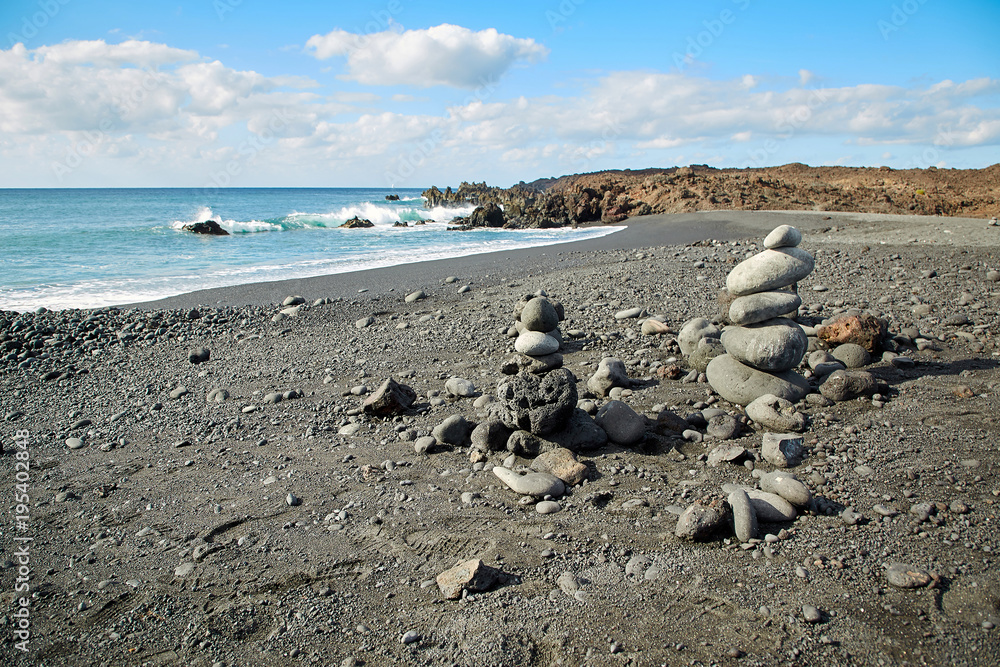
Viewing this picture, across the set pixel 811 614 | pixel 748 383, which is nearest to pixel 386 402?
pixel 748 383

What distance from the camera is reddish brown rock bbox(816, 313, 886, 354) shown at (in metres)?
6.49

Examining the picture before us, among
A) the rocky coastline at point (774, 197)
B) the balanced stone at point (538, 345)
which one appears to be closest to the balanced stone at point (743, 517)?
the balanced stone at point (538, 345)

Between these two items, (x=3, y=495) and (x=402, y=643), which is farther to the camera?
(x=3, y=495)

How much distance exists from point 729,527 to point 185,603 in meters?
3.42

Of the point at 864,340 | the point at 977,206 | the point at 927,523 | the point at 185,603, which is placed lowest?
the point at 185,603

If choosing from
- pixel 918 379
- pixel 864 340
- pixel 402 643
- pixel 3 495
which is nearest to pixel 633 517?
pixel 402 643

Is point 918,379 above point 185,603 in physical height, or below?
above

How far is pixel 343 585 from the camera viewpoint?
3.43 metres

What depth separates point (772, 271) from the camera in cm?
573

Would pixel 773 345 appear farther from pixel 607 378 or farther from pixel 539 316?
pixel 539 316

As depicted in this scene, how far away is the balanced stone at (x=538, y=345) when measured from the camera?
236 inches

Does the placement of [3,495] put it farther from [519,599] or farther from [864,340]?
[864,340]

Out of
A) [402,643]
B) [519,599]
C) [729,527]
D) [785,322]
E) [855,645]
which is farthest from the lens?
[785,322]

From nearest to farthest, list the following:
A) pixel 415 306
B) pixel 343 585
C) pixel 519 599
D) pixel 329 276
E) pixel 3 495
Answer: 1. pixel 519 599
2. pixel 343 585
3. pixel 3 495
4. pixel 415 306
5. pixel 329 276
